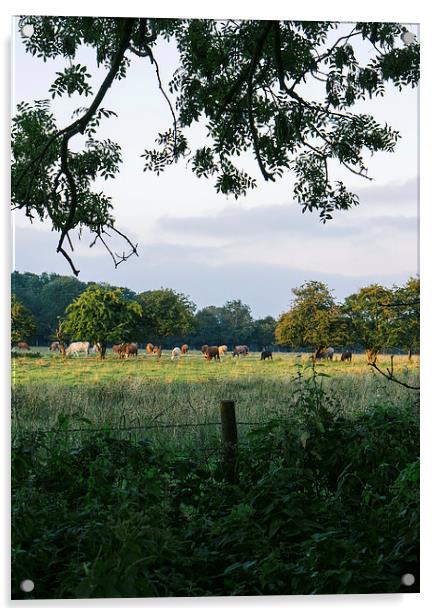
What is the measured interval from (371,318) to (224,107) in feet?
4.13

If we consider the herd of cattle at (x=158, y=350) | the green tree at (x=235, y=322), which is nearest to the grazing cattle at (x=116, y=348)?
the herd of cattle at (x=158, y=350)

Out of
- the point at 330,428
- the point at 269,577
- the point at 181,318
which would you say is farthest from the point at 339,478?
the point at 181,318

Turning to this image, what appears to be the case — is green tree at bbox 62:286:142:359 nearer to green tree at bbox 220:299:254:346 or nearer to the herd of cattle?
the herd of cattle

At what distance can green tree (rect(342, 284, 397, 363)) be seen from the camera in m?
3.96

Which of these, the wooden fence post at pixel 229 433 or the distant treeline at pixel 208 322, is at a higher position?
the distant treeline at pixel 208 322

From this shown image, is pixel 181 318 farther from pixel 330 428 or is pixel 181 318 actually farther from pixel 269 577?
pixel 269 577

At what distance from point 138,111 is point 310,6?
0.96m

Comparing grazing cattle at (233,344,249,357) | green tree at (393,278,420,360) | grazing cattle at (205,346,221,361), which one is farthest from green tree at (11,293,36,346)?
green tree at (393,278,420,360)

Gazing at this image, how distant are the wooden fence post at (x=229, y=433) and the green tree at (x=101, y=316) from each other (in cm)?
58

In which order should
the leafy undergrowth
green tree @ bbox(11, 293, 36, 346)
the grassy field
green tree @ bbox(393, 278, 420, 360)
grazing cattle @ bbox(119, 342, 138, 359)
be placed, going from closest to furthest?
the leafy undergrowth < green tree @ bbox(11, 293, 36, 346) < the grassy field < grazing cattle @ bbox(119, 342, 138, 359) < green tree @ bbox(393, 278, 420, 360)

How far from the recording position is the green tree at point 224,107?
379cm

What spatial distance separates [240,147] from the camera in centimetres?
400

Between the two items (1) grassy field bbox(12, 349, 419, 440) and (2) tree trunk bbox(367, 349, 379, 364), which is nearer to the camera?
(1) grassy field bbox(12, 349, 419, 440)

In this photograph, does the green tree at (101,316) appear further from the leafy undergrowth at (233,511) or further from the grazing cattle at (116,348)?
the leafy undergrowth at (233,511)
